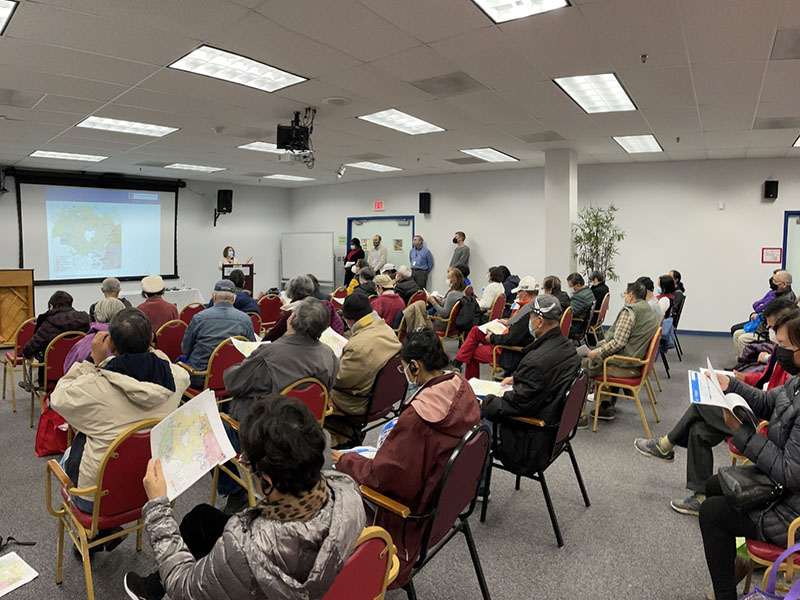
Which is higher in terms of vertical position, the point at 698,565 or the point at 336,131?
the point at 336,131

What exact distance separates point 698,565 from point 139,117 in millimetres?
6335

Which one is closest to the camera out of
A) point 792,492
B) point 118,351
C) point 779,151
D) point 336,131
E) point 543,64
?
point 792,492

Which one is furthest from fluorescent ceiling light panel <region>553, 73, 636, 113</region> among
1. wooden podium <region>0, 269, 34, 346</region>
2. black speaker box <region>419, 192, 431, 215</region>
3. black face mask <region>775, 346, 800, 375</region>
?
wooden podium <region>0, 269, 34, 346</region>

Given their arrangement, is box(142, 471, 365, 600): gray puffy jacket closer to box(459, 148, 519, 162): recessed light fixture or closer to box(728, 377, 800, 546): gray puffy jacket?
box(728, 377, 800, 546): gray puffy jacket

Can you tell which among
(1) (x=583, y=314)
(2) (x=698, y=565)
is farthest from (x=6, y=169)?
(2) (x=698, y=565)

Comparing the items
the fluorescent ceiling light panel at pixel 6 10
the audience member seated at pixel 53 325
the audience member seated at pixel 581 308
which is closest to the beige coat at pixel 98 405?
the fluorescent ceiling light panel at pixel 6 10

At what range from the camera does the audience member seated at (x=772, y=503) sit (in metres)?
1.86

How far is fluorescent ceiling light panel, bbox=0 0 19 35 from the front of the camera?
2881 mm

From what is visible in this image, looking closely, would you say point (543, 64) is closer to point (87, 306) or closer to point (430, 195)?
point (430, 195)

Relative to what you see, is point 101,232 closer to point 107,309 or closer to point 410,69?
point 107,309

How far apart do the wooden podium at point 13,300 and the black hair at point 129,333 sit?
6671 mm

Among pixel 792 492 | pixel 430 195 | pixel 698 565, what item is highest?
pixel 430 195

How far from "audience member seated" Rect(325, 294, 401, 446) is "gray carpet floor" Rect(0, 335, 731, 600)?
3.09 feet

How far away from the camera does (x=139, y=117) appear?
18.6ft
